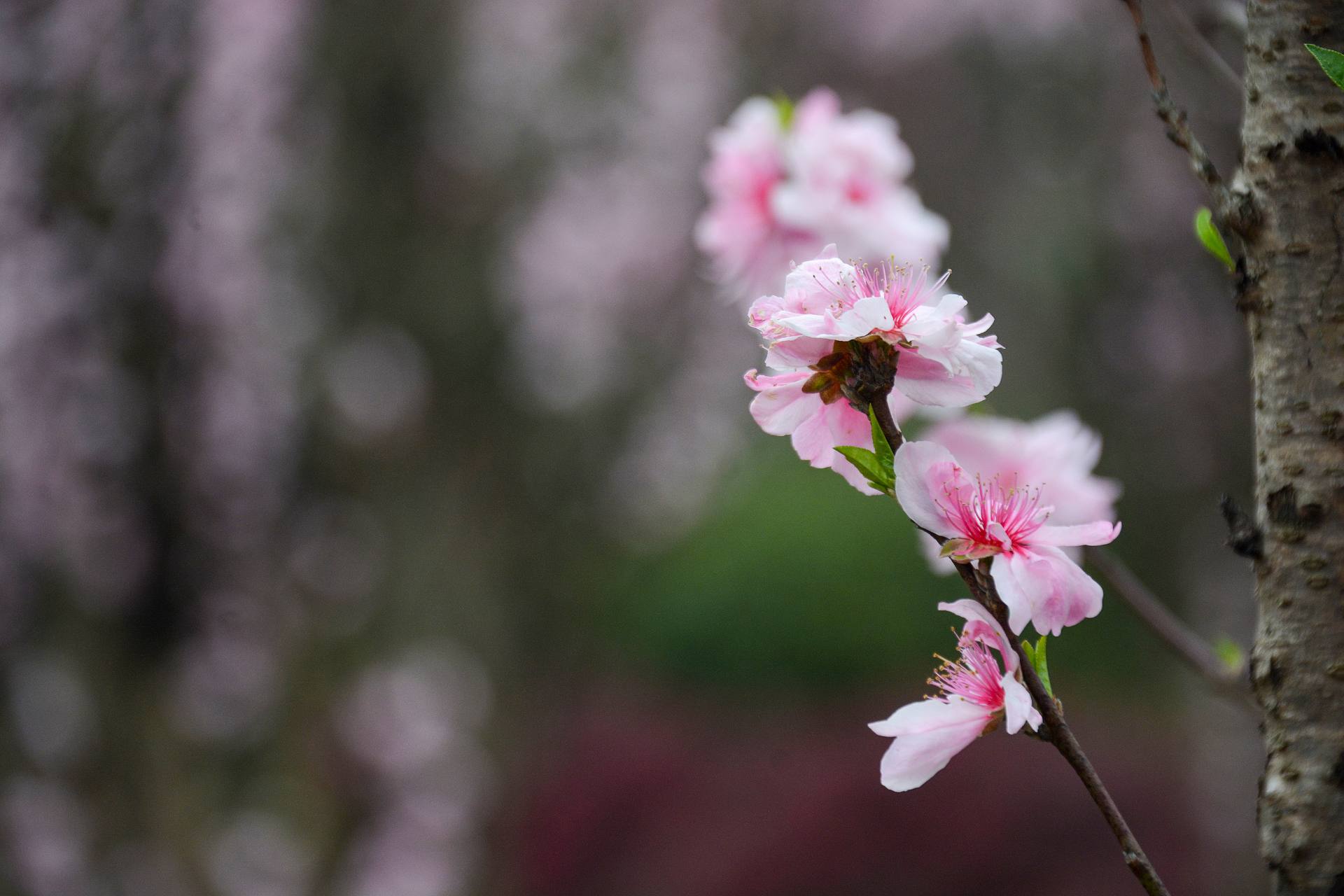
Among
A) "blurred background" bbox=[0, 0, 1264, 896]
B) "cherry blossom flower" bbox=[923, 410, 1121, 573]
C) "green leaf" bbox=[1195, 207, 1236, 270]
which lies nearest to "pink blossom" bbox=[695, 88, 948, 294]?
"cherry blossom flower" bbox=[923, 410, 1121, 573]

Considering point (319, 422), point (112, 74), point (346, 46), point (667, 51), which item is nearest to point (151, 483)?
point (319, 422)

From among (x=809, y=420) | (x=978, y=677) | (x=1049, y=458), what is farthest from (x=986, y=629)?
(x=1049, y=458)

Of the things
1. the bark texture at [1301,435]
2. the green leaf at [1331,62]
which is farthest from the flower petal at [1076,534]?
the green leaf at [1331,62]

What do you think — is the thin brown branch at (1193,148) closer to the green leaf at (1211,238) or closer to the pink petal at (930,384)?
the green leaf at (1211,238)

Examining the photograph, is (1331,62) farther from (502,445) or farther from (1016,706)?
(502,445)

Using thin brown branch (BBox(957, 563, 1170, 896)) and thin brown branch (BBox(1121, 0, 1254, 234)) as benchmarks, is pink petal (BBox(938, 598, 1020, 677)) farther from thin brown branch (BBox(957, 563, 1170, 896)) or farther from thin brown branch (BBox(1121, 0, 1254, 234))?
thin brown branch (BBox(1121, 0, 1254, 234))

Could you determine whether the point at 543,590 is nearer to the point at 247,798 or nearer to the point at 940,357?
the point at 247,798
